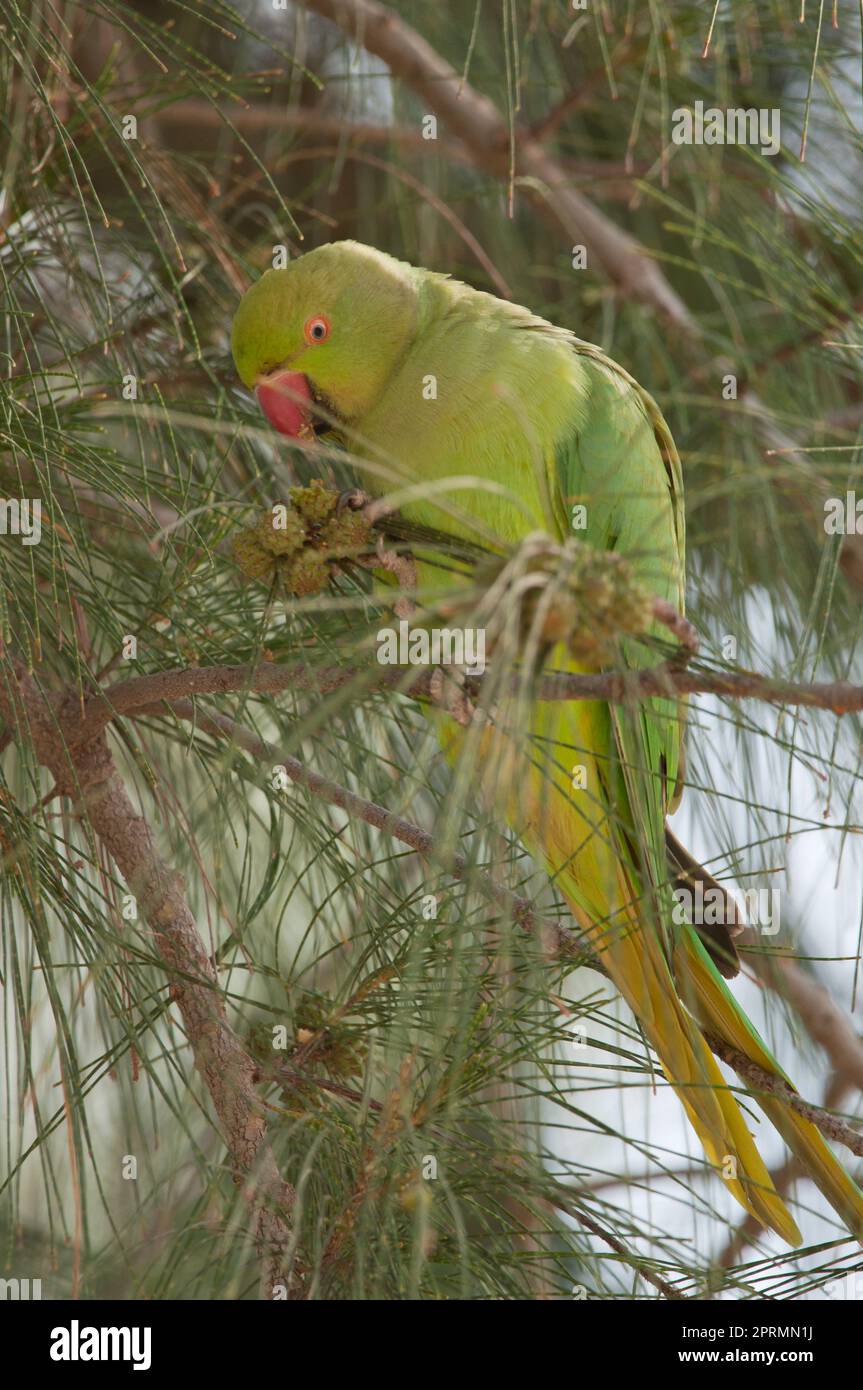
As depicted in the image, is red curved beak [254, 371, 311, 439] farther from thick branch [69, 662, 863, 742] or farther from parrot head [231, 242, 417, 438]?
thick branch [69, 662, 863, 742]

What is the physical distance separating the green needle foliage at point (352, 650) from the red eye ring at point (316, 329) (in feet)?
0.45

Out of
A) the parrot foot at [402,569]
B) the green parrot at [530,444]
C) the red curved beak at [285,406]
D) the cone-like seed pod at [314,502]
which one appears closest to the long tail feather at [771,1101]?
the green parrot at [530,444]

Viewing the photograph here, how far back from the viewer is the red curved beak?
5.45ft

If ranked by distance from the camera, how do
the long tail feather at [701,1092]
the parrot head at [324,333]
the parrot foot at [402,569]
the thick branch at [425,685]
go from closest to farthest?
the thick branch at [425,685] < the parrot foot at [402,569] < the long tail feather at [701,1092] < the parrot head at [324,333]

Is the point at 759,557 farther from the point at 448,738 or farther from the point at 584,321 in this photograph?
the point at 448,738

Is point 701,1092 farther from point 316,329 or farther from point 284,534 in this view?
point 316,329

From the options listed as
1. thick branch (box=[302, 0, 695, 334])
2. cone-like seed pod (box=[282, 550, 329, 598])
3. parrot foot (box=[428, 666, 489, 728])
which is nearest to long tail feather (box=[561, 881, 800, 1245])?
parrot foot (box=[428, 666, 489, 728])

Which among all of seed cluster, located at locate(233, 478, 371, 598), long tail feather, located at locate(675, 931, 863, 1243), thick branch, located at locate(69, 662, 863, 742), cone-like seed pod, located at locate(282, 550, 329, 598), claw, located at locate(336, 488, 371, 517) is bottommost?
long tail feather, located at locate(675, 931, 863, 1243)

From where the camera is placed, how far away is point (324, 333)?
5.48 feet

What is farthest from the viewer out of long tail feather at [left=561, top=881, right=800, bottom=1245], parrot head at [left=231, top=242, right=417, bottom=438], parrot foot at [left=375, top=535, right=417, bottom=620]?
parrot head at [left=231, top=242, right=417, bottom=438]

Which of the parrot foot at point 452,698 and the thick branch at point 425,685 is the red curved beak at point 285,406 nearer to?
the thick branch at point 425,685

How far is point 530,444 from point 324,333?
0.41 meters

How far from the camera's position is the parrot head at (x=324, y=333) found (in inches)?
64.5
